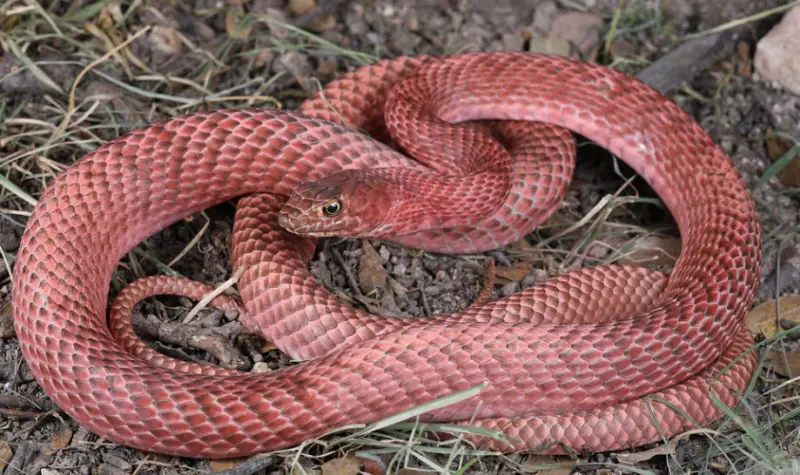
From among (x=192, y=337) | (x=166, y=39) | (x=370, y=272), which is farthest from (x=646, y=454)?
(x=166, y=39)

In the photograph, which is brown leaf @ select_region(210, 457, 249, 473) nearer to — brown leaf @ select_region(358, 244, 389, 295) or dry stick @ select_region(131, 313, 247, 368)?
dry stick @ select_region(131, 313, 247, 368)

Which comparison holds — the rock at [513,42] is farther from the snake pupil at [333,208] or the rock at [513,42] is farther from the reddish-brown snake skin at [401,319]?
the snake pupil at [333,208]

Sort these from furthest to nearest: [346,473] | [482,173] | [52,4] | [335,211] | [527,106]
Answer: [52,4] < [527,106] < [482,173] < [335,211] < [346,473]

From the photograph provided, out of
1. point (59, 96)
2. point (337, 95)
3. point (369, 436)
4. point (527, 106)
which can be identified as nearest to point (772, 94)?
point (527, 106)

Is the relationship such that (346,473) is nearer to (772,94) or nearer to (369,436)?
(369,436)

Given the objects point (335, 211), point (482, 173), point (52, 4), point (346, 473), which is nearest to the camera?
point (346, 473)

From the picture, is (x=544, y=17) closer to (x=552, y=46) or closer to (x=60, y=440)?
(x=552, y=46)

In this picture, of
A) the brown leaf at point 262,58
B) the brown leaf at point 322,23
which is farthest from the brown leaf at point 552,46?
the brown leaf at point 262,58
